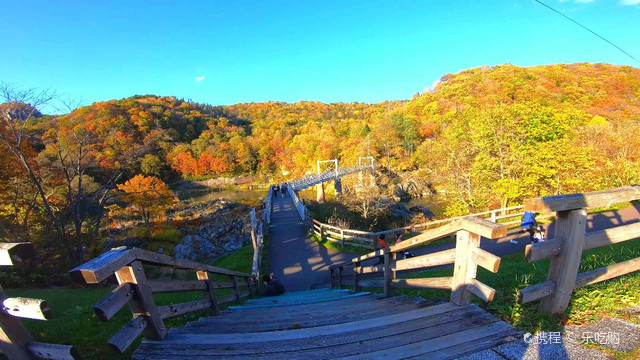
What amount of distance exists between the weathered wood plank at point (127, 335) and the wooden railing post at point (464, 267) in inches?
99.5

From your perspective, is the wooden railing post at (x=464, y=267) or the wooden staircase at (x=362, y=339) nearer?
the wooden staircase at (x=362, y=339)

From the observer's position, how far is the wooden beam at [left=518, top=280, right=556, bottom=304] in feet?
6.94

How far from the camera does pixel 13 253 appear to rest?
1667 millimetres

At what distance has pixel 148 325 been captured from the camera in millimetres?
2176

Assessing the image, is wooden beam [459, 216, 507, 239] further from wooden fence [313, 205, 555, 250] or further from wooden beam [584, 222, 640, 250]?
wooden fence [313, 205, 555, 250]

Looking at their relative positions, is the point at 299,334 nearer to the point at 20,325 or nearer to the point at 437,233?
the point at 437,233

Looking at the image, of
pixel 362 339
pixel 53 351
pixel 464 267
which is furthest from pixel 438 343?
pixel 53 351

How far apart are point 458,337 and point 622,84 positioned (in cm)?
6577

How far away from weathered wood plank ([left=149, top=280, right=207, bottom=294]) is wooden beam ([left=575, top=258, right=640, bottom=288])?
11.4 feet

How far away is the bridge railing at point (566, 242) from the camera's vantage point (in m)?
2.08

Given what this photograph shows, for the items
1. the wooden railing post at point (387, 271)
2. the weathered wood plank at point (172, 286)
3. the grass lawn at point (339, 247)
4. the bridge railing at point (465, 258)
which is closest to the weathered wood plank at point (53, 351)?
the weathered wood plank at point (172, 286)

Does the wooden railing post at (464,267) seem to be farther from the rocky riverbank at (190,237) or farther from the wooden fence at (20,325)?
the rocky riverbank at (190,237)

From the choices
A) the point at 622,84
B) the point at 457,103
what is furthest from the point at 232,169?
the point at 622,84

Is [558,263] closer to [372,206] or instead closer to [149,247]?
[372,206]
